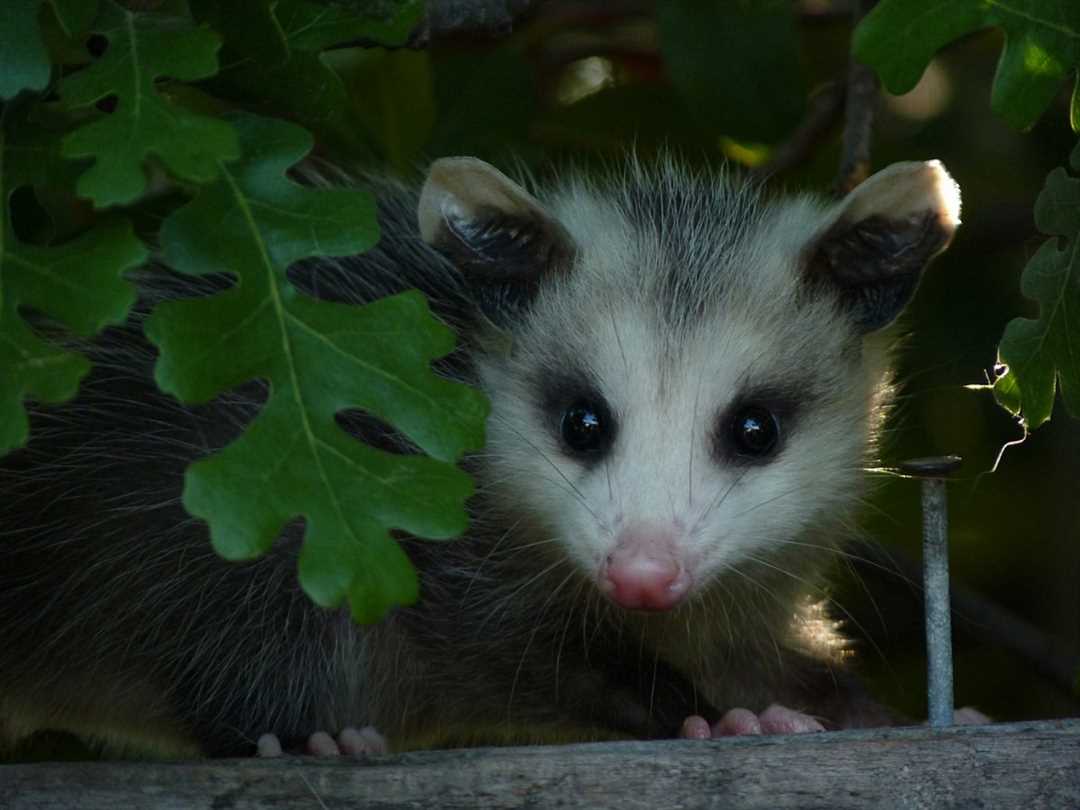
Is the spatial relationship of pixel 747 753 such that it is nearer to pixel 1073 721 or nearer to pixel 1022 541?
pixel 1073 721

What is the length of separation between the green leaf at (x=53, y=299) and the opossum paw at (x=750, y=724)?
0.93m

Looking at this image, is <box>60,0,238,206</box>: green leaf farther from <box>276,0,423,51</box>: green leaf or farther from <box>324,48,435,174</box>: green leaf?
<box>324,48,435,174</box>: green leaf

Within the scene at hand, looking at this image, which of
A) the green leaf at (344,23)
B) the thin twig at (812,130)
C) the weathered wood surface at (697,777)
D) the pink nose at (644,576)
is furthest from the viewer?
the thin twig at (812,130)

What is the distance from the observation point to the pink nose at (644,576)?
1.88m

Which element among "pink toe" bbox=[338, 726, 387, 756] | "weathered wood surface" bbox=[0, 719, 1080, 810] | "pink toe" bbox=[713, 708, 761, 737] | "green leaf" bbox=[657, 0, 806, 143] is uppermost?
"green leaf" bbox=[657, 0, 806, 143]

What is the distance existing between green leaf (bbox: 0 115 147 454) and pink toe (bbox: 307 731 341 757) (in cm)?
77

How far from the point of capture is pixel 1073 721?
182 cm

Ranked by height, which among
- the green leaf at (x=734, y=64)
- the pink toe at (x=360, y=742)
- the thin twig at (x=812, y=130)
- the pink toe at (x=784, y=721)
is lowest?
the pink toe at (x=360, y=742)

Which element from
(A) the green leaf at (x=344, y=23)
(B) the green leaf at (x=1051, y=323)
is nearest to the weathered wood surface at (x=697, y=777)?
(B) the green leaf at (x=1051, y=323)

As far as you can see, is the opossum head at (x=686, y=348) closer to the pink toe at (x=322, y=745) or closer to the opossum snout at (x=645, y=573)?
the opossum snout at (x=645, y=573)

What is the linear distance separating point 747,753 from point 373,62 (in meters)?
1.73

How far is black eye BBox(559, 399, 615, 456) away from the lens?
7.22 feet

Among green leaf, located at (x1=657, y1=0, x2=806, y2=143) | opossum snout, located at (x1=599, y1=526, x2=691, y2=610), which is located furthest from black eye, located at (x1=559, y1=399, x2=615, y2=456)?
green leaf, located at (x1=657, y1=0, x2=806, y2=143)

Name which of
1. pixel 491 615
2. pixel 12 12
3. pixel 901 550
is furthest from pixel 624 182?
pixel 12 12
